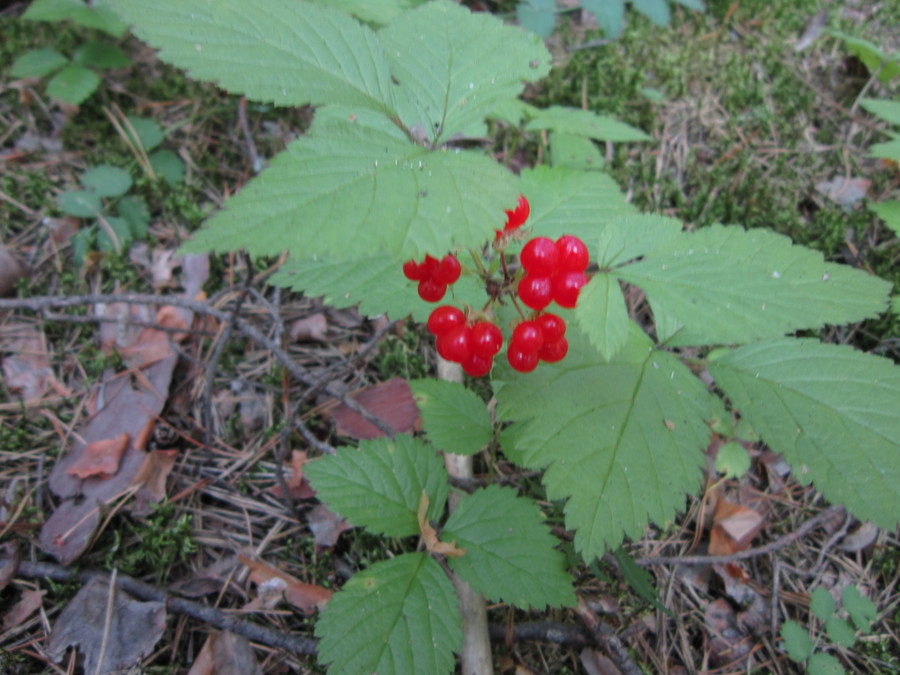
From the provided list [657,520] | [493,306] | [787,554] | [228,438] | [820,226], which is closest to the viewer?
[657,520]

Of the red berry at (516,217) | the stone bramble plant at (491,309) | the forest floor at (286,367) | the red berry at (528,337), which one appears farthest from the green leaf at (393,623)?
the red berry at (516,217)

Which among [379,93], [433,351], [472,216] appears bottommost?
[433,351]

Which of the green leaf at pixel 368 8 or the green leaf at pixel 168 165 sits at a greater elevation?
the green leaf at pixel 368 8

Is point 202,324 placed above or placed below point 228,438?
above

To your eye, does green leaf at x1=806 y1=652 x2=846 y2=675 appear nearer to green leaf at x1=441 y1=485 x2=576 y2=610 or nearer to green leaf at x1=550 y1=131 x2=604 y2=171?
green leaf at x1=441 y1=485 x2=576 y2=610

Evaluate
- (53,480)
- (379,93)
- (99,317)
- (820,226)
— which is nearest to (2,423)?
(53,480)

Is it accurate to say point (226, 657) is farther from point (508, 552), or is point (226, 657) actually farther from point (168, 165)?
point (168, 165)

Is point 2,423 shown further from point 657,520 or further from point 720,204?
point 720,204

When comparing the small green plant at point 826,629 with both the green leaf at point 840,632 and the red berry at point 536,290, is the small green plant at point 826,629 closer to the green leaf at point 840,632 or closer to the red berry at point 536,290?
the green leaf at point 840,632
